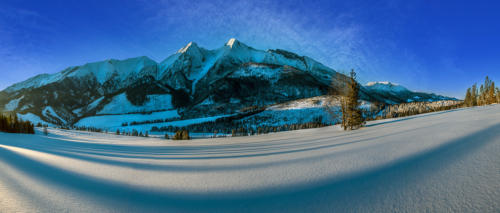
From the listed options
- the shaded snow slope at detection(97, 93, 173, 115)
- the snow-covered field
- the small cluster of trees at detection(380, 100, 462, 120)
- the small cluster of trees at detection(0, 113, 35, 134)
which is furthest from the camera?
the shaded snow slope at detection(97, 93, 173, 115)

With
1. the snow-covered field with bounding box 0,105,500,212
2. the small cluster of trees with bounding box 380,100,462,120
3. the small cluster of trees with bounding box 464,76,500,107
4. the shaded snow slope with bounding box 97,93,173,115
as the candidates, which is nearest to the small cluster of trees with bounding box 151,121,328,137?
the small cluster of trees with bounding box 380,100,462,120

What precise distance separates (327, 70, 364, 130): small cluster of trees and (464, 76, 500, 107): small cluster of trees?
59077mm

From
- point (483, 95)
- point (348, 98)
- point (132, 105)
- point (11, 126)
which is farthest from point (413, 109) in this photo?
point (132, 105)

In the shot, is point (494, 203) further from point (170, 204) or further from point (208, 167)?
point (208, 167)

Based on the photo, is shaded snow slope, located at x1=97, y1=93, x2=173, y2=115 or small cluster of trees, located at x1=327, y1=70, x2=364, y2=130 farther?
shaded snow slope, located at x1=97, y1=93, x2=173, y2=115

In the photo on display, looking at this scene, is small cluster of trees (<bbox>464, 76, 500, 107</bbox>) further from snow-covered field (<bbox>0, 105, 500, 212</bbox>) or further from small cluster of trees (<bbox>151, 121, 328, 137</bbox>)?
snow-covered field (<bbox>0, 105, 500, 212</bbox>)

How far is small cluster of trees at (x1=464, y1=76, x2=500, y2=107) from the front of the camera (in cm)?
4379

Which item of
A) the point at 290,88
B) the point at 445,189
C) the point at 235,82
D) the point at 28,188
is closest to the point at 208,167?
the point at 28,188

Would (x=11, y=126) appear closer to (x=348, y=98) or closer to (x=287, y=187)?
(x=287, y=187)

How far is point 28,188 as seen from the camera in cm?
221

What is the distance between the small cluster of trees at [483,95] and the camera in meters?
43.8

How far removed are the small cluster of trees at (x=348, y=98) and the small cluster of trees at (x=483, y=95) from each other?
59077mm

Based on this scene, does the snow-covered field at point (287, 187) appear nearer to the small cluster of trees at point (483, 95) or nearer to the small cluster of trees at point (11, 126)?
the small cluster of trees at point (11, 126)

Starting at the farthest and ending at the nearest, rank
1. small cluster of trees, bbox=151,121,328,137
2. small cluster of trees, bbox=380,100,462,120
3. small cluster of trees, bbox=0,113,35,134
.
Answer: small cluster of trees, bbox=380,100,462,120 < small cluster of trees, bbox=151,121,328,137 < small cluster of trees, bbox=0,113,35,134
